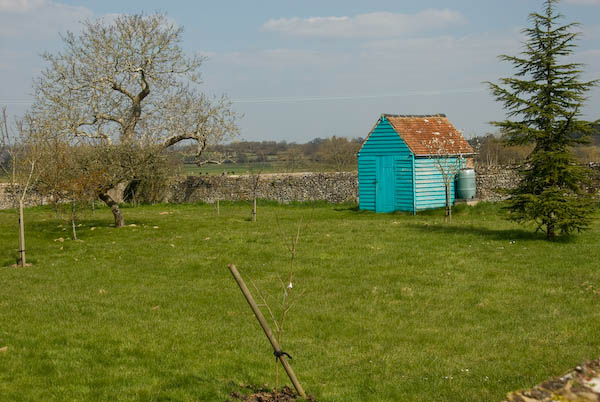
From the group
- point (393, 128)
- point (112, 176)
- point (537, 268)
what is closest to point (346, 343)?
point (537, 268)

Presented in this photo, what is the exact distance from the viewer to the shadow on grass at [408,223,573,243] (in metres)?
17.4

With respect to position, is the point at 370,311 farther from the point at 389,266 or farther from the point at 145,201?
the point at 145,201

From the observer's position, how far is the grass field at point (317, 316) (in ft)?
24.5

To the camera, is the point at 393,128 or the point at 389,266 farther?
the point at 393,128

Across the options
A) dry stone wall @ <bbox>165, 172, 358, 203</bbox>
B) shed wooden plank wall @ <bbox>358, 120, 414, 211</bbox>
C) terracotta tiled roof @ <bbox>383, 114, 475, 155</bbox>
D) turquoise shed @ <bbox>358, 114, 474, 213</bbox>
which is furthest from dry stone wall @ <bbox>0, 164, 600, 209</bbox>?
shed wooden plank wall @ <bbox>358, 120, 414, 211</bbox>

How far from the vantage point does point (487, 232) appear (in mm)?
18891

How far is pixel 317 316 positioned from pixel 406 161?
55.9 ft

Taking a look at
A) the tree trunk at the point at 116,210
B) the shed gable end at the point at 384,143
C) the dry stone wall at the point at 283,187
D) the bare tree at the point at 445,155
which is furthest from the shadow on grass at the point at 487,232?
the tree trunk at the point at 116,210

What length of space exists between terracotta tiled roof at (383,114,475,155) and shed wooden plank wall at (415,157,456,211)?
57cm

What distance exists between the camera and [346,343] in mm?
9055

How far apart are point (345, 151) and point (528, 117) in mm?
35177

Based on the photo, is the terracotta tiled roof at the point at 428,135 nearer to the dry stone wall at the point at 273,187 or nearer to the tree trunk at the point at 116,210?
the dry stone wall at the point at 273,187

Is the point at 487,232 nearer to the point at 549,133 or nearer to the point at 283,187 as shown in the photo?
the point at 549,133

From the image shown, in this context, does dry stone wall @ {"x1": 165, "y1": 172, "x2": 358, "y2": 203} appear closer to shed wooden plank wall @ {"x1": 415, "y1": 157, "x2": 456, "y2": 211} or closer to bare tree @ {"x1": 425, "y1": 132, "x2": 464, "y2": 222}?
bare tree @ {"x1": 425, "y1": 132, "x2": 464, "y2": 222}
